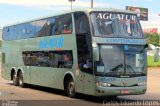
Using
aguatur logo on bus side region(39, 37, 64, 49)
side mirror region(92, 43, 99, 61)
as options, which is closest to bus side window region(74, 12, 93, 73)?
side mirror region(92, 43, 99, 61)

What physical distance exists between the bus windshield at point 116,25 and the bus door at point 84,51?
0.39 m

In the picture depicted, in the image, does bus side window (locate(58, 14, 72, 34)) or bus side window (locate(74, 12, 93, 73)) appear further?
bus side window (locate(58, 14, 72, 34))

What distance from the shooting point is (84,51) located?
17797 millimetres

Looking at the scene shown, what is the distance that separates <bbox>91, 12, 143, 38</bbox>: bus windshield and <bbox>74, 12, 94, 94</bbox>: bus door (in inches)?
15.3

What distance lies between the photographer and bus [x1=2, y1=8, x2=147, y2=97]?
17.1 metres

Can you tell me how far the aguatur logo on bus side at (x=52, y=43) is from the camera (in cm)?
2003

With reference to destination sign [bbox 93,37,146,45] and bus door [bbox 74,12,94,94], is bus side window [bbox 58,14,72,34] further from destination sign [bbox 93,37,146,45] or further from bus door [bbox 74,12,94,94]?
destination sign [bbox 93,37,146,45]

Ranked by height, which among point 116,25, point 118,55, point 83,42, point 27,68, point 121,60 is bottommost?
point 27,68

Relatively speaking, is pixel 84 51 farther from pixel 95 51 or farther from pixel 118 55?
pixel 118 55

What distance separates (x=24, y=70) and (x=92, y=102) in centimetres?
795

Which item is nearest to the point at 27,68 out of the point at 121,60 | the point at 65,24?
the point at 65,24

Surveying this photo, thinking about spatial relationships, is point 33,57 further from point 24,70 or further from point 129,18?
point 129,18

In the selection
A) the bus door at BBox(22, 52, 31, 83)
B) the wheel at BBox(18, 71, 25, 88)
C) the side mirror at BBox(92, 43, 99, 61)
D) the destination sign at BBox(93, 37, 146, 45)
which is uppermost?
the destination sign at BBox(93, 37, 146, 45)

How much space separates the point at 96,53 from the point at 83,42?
110 cm
